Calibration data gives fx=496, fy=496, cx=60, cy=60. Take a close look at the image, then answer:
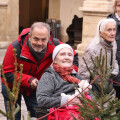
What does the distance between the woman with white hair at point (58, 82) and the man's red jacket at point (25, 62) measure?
0.20 meters

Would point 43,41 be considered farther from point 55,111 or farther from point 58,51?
point 55,111

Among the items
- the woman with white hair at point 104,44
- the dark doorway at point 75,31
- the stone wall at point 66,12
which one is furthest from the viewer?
the stone wall at point 66,12

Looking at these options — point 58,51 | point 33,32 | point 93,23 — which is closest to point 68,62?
point 58,51

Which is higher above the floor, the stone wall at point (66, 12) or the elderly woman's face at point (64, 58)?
the elderly woman's face at point (64, 58)

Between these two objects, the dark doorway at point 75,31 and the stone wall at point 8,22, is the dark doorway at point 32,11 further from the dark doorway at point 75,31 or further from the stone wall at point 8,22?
the stone wall at point 8,22

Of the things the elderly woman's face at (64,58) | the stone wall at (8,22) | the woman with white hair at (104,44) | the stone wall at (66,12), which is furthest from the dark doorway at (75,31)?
the elderly woman's face at (64,58)

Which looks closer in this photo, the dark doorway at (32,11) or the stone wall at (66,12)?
the stone wall at (66,12)

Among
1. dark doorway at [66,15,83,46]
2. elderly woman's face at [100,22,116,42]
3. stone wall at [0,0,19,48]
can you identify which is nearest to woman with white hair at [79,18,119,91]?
elderly woman's face at [100,22,116,42]

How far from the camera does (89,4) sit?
15.2 m

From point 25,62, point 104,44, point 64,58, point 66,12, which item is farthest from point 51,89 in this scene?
point 66,12

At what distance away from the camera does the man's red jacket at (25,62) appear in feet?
15.6

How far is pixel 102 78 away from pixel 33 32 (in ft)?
4.33

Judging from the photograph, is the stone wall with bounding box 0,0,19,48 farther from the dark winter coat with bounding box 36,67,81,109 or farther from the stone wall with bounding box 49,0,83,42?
the dark winter coat with bounding box 36,67,81,109

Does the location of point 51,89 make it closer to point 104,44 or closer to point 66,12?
point 104,44
